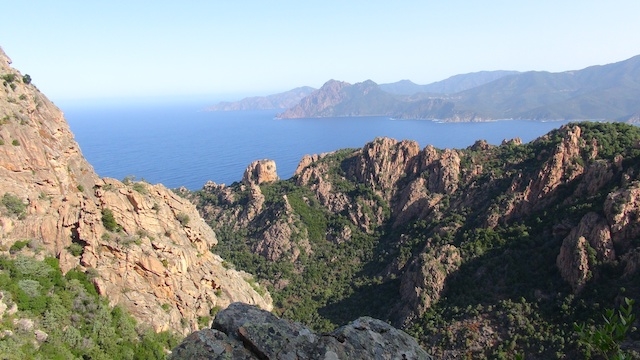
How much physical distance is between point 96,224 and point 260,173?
6032 centimetres

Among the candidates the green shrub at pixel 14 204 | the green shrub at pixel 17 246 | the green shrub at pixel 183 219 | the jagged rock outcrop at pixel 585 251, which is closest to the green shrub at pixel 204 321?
the green shrub at pixel 183 219

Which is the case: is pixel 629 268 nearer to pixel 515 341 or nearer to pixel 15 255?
pixel 515 341

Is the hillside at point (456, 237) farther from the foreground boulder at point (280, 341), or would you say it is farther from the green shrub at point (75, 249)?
the foreground boulder at point (280, 341)

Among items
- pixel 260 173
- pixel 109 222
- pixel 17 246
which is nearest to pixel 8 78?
pixel 109 222

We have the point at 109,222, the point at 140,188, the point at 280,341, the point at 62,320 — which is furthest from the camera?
the point at 140,188

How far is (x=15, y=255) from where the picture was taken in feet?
81.7

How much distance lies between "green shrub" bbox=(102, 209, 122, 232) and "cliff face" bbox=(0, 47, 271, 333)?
0.21ft

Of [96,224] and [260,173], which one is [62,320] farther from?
[260,173]

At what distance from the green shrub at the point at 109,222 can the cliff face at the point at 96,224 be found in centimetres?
7

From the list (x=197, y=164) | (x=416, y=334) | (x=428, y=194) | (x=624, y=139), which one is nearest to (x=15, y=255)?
(x=416, y=334)

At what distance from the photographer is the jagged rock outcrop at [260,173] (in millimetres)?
89188

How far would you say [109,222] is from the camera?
31.0m

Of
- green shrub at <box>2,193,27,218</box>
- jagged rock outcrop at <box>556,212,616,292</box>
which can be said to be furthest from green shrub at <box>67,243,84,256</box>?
jagged rock outcrop at <box>556,212,616,292</box>

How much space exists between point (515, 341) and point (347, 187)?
47.7 metres
